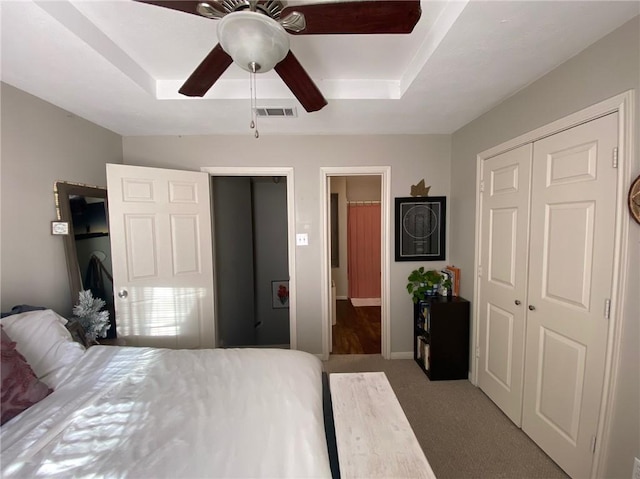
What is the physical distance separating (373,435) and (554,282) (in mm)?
1425

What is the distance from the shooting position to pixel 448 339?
7.79ft

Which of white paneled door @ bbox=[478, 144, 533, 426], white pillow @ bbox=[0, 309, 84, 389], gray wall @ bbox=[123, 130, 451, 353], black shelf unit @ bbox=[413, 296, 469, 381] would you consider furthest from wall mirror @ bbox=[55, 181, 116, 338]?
white paneled door @ bbox=[478, 144, 533, 426]

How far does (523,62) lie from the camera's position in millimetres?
1470

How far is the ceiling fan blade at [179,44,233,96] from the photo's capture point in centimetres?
117

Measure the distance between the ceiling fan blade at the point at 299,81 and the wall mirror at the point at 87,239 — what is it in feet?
5.93

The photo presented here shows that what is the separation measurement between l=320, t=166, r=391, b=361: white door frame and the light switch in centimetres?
16

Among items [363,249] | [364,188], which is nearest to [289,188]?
[364,188]

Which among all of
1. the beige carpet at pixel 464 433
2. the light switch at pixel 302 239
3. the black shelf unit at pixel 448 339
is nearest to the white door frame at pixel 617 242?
the beige carpet at pixel 464 433

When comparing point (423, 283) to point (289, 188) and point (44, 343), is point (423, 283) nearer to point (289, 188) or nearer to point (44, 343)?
point (289, 188)

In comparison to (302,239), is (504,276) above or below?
below

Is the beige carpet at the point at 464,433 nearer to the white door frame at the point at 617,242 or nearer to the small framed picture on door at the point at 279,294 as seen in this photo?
the white door frame at the point at 617,242

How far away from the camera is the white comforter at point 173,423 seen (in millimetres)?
847

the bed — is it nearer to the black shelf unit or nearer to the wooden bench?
the wooden bench

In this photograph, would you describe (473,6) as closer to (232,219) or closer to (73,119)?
(73,119)
